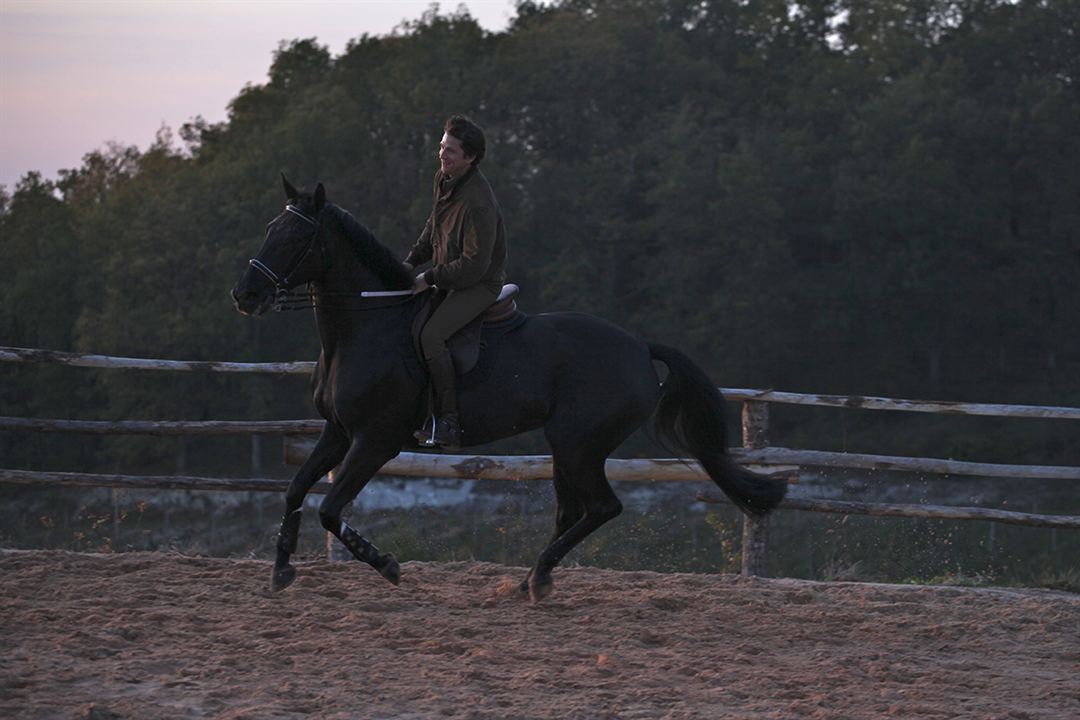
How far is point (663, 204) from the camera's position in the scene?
37312 millimetres

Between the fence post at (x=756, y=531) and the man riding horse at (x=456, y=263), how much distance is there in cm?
249

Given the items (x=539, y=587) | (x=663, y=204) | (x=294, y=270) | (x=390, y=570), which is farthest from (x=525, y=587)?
(x=663, y=204)

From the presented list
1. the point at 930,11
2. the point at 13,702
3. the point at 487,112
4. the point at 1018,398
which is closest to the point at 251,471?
the point at 487,112

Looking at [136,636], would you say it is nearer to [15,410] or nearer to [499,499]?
[499,499]

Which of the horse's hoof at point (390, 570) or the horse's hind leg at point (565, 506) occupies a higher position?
the horse's hind leg at point (565, 506)

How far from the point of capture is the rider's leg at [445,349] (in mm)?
6637

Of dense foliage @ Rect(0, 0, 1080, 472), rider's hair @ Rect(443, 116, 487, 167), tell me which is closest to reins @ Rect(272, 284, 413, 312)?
rider's hair @ Rect(443, 116, 487, 167)

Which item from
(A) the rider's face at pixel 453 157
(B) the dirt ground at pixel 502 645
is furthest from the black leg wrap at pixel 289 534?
(A) the rider's face at pixel 453 157

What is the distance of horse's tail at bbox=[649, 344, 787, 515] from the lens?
7.27 meters

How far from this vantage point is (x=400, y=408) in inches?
263

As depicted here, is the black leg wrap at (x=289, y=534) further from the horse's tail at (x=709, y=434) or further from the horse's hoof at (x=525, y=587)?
the horse's tail at (x=709, y=434)

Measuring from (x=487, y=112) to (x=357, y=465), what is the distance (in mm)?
32845

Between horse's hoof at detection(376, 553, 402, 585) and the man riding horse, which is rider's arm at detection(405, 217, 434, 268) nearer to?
the man riding horse

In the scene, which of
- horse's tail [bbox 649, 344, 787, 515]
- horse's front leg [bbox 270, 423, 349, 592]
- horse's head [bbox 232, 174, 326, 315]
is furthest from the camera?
horse's tail [bbox 649, 344, 787, 515]
